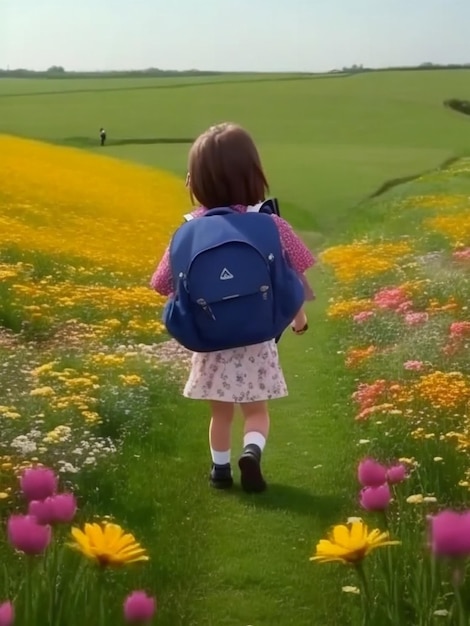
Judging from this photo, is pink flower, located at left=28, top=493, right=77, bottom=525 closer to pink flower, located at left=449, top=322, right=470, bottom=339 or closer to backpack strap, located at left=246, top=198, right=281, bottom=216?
backpack strap, located at left=246, top=198, right=281, bottom=216

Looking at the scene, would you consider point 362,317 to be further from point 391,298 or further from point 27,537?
point 27,537

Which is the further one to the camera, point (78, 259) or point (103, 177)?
point (103, 177)

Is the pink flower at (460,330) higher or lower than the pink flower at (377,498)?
higher

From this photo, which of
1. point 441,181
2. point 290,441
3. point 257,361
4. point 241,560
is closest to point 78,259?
point 290,441

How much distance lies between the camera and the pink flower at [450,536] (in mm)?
2475

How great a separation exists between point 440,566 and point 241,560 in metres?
1.61

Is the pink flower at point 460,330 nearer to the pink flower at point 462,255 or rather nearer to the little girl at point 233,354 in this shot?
the little girl at point 233,354

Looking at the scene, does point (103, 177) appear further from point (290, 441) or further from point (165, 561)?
point (165, 561)

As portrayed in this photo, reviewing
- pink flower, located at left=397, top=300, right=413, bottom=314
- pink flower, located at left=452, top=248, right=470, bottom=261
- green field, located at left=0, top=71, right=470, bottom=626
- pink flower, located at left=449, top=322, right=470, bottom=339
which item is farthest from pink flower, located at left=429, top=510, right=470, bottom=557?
pink flower, located at left=452, top=248, right=470, bottom=261

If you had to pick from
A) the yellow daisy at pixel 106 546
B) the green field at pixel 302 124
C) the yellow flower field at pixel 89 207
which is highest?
the green field at pixel 302 124

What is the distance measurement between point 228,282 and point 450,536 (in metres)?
3.14

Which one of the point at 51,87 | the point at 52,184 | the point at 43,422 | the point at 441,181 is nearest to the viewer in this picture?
the point at 43,422

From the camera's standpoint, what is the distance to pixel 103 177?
92.0 feet

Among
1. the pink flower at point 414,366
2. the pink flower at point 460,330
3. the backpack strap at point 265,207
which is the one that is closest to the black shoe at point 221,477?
the backpack strap at point 265,207
